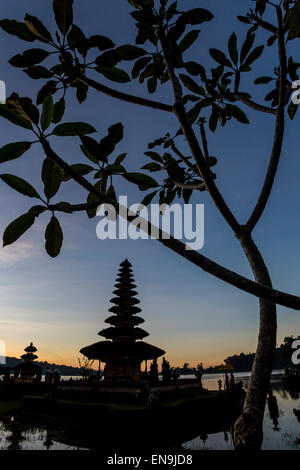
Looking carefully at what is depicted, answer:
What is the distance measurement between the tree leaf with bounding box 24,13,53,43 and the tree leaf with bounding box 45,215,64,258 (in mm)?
885

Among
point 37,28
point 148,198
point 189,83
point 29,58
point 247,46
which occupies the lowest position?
point 148,198

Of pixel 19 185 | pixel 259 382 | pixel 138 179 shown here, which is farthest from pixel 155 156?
pixel 259 382

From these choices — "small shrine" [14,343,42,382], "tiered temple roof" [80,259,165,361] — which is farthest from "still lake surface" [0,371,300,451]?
"small shrine" [14,343,42,382]

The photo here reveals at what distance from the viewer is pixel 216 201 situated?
1.24 metres

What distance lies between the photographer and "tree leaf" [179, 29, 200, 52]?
6.23ft

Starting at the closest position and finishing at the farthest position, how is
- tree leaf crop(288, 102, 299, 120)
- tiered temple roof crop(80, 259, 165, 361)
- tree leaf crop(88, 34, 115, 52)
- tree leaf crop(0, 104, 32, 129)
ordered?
tree leaf crop(0, 104, 32, 129) < tree leaf crop(88, 34, 115, 52) < tree leaf crop(288, 102, 299, 120) < tiered temple roof crop(80, 259, 165, 361)

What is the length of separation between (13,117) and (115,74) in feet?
2.61

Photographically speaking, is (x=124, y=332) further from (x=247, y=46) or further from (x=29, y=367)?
(x=247, y=46)

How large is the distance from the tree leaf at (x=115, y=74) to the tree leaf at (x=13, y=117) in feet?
2.46

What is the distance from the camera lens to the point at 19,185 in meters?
1.29

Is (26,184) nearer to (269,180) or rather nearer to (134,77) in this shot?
(269,180)

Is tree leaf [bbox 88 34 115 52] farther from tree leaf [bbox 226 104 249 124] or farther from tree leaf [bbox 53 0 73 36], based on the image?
tree leaf [bbox 226 104 249 124]

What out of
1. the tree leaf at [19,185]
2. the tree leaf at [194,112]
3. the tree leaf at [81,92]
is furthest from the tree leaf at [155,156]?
the tree leaf at [19,185]

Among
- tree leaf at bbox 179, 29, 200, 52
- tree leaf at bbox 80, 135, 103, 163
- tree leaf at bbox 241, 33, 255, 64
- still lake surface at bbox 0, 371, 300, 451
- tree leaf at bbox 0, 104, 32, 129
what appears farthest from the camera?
still lake surface at bbox 0, 371, 300, 451
